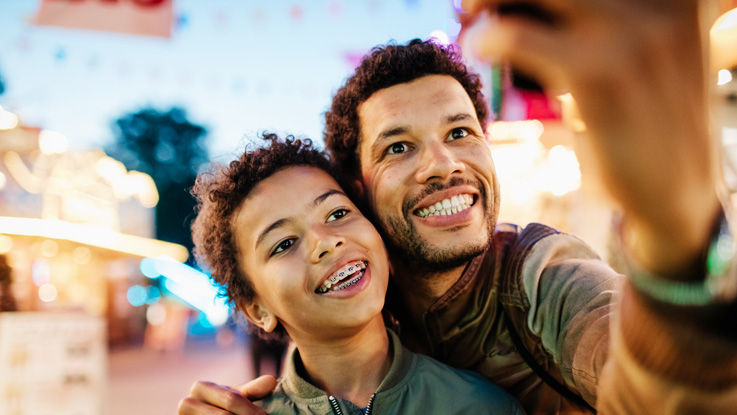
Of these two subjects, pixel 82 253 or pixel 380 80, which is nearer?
pixel 380 80

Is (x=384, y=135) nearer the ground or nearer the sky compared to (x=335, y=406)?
nearer the sky

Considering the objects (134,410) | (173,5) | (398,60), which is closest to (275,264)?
(398,60)

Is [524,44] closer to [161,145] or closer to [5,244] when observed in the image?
[5,244]

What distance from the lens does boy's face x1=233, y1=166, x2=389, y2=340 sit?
6.07ft

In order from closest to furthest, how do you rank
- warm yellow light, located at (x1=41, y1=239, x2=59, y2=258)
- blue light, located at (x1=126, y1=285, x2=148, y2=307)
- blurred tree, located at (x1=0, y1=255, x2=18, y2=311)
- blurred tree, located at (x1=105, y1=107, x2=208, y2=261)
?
blurred tree, located at (x1=0, y1=255, x2=18, y2=311)
warm yellow light, located at (x1=41, y1=239, x2=59, y2=258)
blue light, located at (x1=126, y1=285, x2=148, y2=307)
blurred tree, located at (x1=105, y1=107, x2=208, y2=261)

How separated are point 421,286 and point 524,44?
5.45 ft

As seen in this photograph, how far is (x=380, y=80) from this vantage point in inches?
93.1

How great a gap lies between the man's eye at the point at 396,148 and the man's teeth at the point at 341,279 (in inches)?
22.2

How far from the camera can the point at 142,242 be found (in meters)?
7.80

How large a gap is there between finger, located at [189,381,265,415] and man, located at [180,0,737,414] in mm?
10

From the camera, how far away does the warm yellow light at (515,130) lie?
19.7 feet

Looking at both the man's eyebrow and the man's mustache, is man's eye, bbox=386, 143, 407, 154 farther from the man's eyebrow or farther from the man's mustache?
the man's mustache

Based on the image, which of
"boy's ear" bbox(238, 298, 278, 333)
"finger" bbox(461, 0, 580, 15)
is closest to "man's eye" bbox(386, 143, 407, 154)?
"boy's ear" bbox(238, 298, 278, 333)

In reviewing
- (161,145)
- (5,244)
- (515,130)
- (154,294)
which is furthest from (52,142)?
(161,145)
